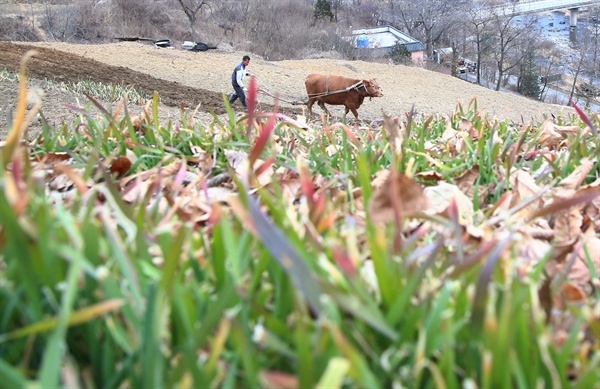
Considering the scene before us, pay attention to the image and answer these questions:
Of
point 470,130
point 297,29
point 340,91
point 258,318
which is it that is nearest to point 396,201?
point 258,318

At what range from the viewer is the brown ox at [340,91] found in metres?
16.3

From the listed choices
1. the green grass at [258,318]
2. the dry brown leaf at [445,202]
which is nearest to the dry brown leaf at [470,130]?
the dry brown leaf at [445,202]

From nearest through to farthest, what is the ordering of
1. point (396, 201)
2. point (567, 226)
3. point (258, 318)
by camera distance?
1. point (258, 318)
2. point (396, 201)
3. point (567, 226)

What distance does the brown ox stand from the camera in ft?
53.6

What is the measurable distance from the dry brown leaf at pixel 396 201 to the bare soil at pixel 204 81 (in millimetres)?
7938

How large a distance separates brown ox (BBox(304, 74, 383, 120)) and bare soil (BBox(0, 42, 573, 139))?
2.52 ft

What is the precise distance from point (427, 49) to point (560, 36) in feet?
131

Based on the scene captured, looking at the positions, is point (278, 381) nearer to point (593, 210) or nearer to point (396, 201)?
point (396, 201)

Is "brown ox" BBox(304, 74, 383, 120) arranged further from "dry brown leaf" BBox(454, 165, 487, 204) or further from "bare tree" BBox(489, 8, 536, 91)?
"bare tree" BBox(489, 8, 536, 91)

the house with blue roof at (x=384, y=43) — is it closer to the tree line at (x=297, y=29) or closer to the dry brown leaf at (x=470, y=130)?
the tree line at (x=297, y=29)

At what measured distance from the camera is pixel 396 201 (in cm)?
80

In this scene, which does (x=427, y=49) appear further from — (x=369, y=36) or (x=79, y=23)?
(x=79, y=23)

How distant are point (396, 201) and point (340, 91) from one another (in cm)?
1556

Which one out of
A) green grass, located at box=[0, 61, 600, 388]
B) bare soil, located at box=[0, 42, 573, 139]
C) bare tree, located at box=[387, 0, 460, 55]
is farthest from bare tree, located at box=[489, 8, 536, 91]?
green grass, located at box=[0, 61, 600, 388]
